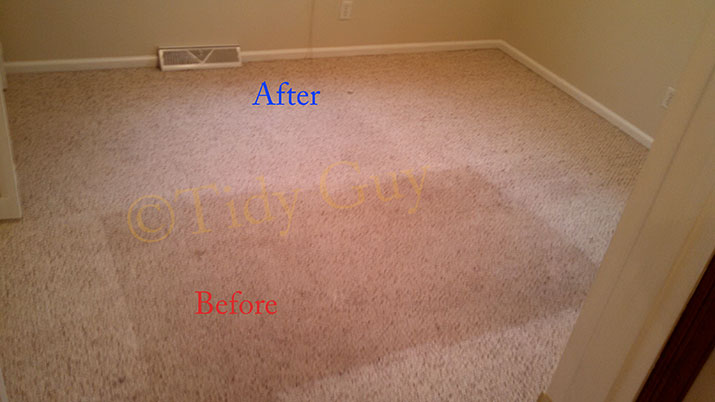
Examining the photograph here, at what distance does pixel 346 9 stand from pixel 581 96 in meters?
1.31

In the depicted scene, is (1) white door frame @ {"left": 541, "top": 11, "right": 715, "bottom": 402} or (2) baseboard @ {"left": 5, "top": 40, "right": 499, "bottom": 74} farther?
(2) baseboard @ {"left": 5, "top": 40, "right": 499, "bottom": 74}

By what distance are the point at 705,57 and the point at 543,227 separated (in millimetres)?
1265

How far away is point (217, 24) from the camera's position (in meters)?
2.77

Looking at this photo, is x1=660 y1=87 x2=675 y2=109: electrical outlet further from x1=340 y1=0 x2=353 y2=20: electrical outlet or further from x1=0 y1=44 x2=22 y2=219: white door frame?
x1=0 y1=44 x2=22 y2=219: white door frame

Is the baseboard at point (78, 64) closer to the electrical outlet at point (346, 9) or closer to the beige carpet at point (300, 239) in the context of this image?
the beige carpet at point (300, 239)

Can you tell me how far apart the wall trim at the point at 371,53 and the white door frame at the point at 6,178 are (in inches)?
38.5

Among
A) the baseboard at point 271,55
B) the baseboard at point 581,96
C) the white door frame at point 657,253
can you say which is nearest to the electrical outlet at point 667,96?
the baseboard at point 581,96

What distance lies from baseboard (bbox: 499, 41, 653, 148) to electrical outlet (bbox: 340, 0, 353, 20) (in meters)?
1.02

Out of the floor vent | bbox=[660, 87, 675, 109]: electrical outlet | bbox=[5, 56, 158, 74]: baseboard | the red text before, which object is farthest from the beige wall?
bbox=[5, 56, 158, 74]: baseboard

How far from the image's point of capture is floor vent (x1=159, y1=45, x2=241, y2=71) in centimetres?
272

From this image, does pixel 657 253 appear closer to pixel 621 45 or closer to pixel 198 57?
pixel 621 45

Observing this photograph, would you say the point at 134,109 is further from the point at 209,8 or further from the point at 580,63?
the point at 580,63

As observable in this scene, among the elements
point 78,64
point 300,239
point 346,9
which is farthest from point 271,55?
point 300,239

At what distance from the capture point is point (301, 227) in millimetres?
1892
